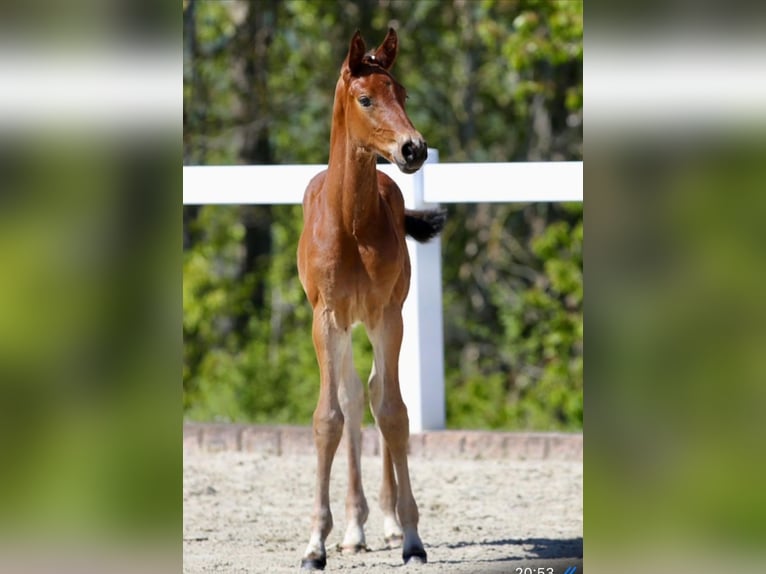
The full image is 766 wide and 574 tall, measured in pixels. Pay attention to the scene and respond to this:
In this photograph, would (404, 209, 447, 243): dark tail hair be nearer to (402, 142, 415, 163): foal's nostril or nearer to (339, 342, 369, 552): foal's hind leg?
(339, 342, 369, 552): foal's hind leg

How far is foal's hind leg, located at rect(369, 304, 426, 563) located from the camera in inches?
162

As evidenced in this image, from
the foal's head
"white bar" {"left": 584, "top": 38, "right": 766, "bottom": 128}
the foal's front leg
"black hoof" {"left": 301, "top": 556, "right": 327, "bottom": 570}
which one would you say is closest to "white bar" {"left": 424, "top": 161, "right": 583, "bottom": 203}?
the foal's front leg

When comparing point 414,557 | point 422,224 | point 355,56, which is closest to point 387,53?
point 355,56

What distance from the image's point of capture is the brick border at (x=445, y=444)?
6.29 meters

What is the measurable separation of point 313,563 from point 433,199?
9.48 feet

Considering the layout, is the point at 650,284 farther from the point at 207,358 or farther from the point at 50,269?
the point at 207,358

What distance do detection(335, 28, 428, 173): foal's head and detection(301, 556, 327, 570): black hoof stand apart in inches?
58.4

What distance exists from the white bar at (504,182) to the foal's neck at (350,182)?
7.90 feet

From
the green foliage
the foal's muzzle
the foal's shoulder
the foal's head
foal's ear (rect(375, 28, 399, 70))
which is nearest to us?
the foal's muzzle

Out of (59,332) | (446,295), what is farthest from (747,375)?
(446,295)

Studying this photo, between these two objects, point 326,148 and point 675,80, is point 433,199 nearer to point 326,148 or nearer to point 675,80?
point 675,80

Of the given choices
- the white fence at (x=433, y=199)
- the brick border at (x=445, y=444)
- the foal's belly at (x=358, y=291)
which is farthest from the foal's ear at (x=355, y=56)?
the brick border at (x=445, y=444)

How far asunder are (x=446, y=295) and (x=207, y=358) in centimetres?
266

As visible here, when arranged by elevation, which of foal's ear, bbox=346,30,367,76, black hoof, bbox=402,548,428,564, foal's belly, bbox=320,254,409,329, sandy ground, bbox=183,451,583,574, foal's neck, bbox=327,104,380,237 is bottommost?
sandy ground, bbox=183,451,583,574
